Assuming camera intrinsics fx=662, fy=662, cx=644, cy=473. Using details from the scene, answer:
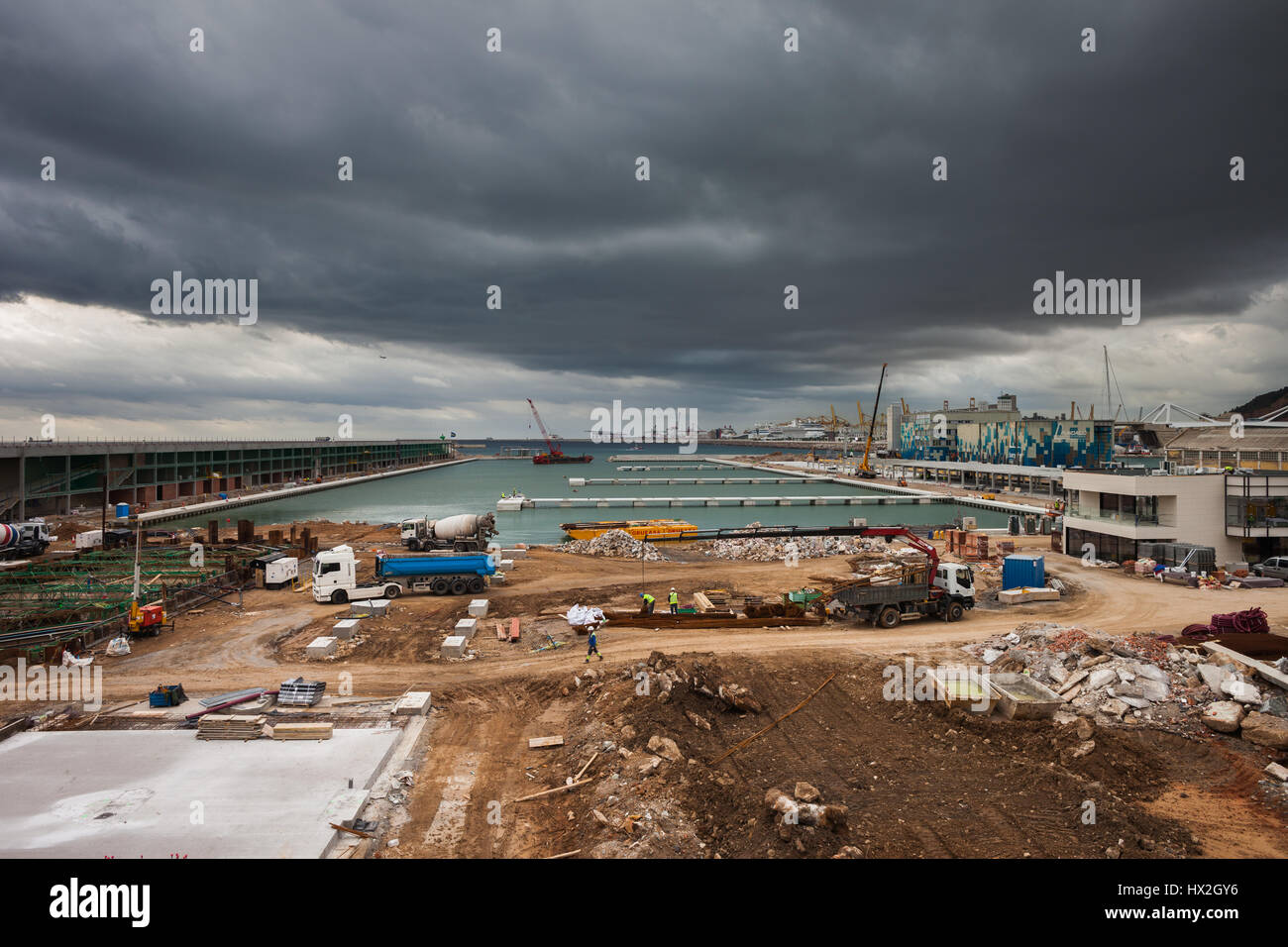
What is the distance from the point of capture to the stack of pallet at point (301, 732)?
587 inches

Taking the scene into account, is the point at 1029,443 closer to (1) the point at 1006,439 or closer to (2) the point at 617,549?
(1) the point at 1006,439

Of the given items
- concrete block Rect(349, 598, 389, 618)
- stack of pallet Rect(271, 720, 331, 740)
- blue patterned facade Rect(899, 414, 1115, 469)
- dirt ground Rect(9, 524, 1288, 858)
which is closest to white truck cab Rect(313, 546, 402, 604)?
concrete block Rect(349, 598, 389, 618)

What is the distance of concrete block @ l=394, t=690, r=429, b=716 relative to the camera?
16906 millimetres

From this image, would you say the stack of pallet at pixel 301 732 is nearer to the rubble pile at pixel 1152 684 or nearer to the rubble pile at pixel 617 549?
the rubble pile at pixel 1152 684

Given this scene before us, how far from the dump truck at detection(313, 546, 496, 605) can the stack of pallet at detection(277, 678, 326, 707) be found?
13.4 metres

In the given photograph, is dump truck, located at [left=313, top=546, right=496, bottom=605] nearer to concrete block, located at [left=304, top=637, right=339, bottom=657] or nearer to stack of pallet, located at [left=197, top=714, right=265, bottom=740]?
concrete block, located at [left=304, top=637, right=339, bottom=657]

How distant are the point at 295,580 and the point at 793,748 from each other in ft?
96.6

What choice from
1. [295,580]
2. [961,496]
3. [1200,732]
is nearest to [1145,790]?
[1200,732]

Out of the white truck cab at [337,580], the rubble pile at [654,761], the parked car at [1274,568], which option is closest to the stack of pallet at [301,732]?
the rubble pile at [654,761]

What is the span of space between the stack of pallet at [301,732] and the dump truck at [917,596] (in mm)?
18528

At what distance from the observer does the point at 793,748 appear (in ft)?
50.5

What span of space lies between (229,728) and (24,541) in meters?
43.3

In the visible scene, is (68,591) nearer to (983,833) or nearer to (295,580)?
(295,580)
